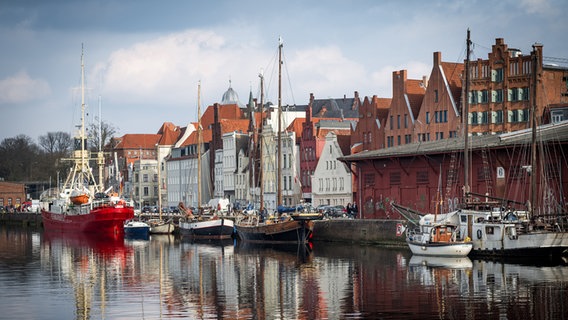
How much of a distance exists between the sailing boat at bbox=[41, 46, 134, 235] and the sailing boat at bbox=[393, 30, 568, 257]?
46.8 m

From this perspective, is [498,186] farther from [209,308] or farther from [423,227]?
[209,308]

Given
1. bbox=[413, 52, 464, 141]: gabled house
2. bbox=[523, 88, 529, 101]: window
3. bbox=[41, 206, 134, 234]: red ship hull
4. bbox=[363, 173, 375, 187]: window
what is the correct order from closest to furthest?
bbox=[363, 173, 375, 187]: window, bbox=[523, 88, 529, 101]: window, bbox=[413, 52, 464, 141]: gabled house, bbox=[41, 206, 134, 234]: red ship hull

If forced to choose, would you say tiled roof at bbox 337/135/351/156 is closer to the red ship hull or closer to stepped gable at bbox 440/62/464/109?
stepped gable at bbox 440/62/464/109

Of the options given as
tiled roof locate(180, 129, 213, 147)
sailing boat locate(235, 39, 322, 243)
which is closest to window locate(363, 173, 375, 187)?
sailing boat locate(235, 39, 322, 243)

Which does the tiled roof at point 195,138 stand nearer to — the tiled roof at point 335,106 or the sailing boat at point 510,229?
the tiled roof at point 335,106

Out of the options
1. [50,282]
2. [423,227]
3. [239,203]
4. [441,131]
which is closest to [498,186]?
[423,227]

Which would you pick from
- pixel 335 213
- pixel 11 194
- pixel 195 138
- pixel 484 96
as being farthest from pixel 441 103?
pixel 11 194

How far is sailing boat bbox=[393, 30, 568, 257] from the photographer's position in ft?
184

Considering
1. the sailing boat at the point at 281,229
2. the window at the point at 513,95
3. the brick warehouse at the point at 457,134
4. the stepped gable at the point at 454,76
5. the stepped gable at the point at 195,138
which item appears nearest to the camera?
the brick warehouse at the point at 457,134

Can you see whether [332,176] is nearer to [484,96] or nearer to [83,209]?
[484,96]

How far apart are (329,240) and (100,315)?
4448 cm

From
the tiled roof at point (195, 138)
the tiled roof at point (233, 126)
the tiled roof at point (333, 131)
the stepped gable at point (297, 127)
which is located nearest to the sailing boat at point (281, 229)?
the tiled roof at point (333, 131)

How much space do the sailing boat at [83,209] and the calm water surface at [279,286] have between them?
1179 inches

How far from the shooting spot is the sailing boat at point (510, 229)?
56188 mm
